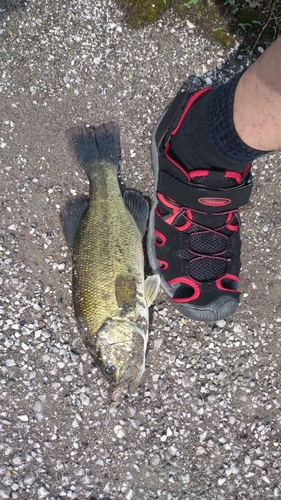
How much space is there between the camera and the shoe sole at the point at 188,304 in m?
3.49

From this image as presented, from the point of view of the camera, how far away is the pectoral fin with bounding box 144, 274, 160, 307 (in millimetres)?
3441

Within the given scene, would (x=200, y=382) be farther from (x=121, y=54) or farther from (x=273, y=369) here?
(x=121, y=54)

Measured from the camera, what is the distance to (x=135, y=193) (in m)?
3.70

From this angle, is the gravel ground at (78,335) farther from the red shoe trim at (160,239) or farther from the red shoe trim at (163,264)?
the red shoe trim at (160,239)

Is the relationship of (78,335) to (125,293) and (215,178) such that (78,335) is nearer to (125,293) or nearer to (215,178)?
(125,293)

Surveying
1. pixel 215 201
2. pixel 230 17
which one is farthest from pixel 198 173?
pixel 230 17

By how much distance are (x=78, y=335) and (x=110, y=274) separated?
68cm

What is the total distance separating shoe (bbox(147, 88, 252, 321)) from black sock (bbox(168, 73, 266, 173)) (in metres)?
0.09

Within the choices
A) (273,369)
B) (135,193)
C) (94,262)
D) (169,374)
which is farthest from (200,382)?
(135,193)

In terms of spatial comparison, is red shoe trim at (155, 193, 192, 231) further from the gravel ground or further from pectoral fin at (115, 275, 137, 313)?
pectoral fin at (115, 275, 137, 313)

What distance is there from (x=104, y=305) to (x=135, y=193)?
3.47 feet

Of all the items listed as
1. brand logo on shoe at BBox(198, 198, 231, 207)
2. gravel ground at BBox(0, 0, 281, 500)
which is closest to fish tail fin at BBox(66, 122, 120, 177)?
gravel ground at BBox(0, 0, 281, 500)

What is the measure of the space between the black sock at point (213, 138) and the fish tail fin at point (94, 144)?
61cm

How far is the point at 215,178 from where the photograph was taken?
3.15m
